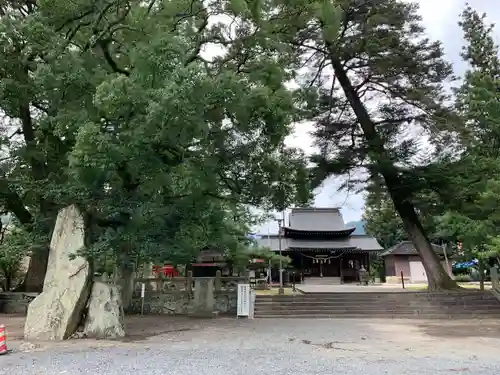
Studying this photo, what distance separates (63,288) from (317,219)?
90.5 feet

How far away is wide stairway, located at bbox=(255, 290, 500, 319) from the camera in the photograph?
14.8m

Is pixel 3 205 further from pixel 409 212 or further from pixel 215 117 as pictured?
pixel 409 212

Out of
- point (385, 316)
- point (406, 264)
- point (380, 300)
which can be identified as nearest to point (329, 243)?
point (406, 264)

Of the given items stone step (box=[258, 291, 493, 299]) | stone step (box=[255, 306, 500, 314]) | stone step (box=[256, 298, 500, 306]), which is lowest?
stone step (box=[255, 306, 500, 314])

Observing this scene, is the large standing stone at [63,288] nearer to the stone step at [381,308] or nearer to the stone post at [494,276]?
the stone step at [381,308]

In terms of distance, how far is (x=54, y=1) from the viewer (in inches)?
368

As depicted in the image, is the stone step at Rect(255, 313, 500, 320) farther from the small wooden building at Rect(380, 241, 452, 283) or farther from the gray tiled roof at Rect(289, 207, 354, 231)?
the small wooden building at Rect(380, 241, 452, 283)

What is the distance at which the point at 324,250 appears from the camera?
103ft

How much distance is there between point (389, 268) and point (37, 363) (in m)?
35.4

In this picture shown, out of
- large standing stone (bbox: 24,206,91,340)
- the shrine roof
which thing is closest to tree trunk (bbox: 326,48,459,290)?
large standing stone (bbox: 24,206,91,340)

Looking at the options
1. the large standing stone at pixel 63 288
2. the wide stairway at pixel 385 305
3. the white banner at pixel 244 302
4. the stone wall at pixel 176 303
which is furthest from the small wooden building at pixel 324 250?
the large standing stone at pixel 63 288

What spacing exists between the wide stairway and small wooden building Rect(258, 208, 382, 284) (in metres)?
15.0

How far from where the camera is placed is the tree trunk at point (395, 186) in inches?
679

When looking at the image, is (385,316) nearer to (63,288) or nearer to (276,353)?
(276,353)
